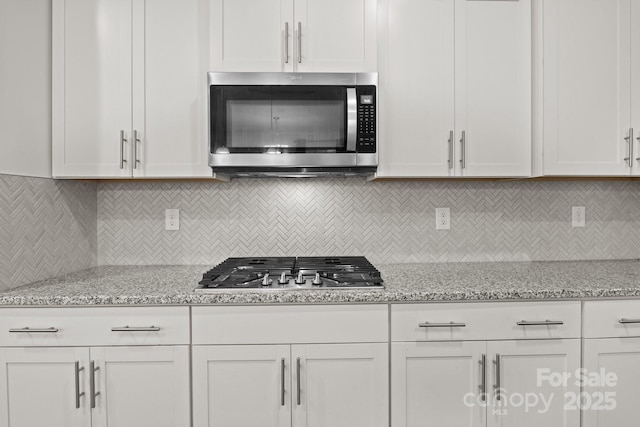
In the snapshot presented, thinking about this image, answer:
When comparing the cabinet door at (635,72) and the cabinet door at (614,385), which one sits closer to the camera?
the cabinet door at (614,385)

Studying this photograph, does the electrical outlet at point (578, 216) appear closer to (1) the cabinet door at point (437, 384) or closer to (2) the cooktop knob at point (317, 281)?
(1) the cabinet door at point (437, 384)

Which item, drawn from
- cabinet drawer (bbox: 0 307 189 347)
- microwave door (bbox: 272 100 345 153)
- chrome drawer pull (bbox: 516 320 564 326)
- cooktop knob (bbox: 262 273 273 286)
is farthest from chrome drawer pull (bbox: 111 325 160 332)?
chrome drawer pull (bbox: 516 320 564 326)

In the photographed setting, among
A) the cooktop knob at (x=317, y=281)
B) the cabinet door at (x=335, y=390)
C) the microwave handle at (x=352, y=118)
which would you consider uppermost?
the microwave handle at (x=352, y=118)

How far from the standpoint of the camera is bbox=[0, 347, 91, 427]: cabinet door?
5.38 feet

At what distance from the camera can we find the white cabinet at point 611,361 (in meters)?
1.73

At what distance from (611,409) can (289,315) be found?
1343 mm

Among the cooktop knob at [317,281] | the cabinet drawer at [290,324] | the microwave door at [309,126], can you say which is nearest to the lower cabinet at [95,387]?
the cabinet drawer at [290,324]

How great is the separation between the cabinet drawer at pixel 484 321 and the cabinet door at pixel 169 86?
111cm

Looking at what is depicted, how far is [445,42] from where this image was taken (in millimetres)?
2033

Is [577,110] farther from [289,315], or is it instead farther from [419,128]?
[289,315]

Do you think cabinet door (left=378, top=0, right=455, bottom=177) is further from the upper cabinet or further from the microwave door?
the microwave door

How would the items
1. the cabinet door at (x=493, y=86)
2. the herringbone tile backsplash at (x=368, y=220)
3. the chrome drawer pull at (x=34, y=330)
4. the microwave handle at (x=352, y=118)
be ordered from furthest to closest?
the herringbone tile backsplash at (x=368, y=220)
the cabinet door at (x=493, y=86)
the microwave handle at (x=352, y=118)
the chrome drawer pull at (x=34, y=330)

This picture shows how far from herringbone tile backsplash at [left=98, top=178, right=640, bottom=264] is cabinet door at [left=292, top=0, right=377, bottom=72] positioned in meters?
0.63

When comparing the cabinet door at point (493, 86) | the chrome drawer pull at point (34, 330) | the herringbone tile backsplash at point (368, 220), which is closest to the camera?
the chrome drawer pull at point (34, 330)
